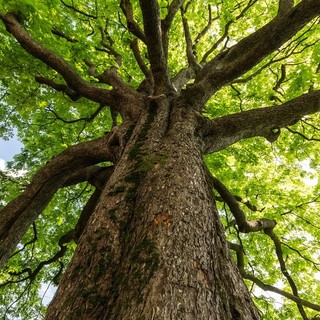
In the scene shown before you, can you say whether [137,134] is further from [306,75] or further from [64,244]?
[306,75]

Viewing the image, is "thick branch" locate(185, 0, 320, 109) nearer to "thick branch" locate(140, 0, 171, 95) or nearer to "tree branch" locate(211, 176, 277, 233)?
"thick branch" locate(140, 0, 171, 95)

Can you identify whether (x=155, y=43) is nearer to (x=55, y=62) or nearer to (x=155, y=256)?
(x=55, y=62)

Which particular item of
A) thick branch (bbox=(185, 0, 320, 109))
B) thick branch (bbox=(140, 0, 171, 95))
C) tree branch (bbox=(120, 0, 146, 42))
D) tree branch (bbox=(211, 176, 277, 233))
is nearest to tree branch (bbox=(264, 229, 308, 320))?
tree branch (bbox=(211, 176, 277, 233))

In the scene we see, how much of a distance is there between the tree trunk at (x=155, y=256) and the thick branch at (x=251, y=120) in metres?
1.28

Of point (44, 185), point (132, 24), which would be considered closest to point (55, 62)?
point (132, 24)

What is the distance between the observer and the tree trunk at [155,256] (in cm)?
148

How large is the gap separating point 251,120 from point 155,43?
1.76 m

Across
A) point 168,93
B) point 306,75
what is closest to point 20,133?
point 168,93

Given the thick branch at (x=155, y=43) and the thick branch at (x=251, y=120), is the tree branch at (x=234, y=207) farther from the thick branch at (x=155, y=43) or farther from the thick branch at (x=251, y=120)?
the thick branch at (x=155, y=43)

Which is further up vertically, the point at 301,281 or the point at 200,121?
the point at 301,281

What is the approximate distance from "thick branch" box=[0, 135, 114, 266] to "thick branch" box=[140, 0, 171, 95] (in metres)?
1.30

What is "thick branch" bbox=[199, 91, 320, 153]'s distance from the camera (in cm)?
398

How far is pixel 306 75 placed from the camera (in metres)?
7.20

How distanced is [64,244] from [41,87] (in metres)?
4.19
